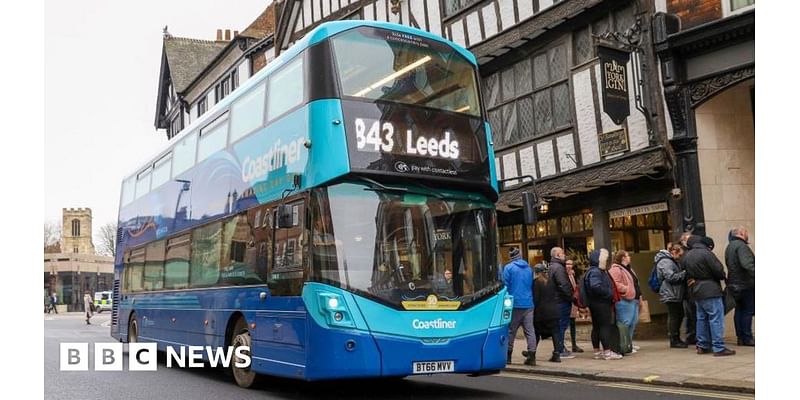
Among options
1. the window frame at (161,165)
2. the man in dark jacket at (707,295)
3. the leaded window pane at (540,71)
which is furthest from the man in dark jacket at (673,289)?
the window frame at (161,165)

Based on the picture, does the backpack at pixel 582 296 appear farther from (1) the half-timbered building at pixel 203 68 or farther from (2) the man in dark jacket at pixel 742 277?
(1) the half-timbered building at pixel 203 68

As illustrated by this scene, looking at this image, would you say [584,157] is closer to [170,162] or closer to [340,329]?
[170,162]

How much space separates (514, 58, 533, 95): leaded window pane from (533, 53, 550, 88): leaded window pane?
0.55ft

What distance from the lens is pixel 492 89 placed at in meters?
18.3

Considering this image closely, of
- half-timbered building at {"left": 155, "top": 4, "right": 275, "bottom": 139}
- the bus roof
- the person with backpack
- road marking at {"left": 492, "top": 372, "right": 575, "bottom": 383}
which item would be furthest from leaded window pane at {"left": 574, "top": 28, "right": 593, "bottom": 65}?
half-timbered building at {"left": 155, "top": 4, "right": 275, "bottom": 139}

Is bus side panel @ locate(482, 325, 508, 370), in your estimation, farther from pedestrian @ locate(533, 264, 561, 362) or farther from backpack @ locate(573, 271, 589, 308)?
backpack @ locate(573, 271, 589, 308)

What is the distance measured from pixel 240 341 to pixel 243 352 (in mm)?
167

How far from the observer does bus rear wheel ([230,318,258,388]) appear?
9891 mm

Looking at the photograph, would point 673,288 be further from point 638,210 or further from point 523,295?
point 638,210

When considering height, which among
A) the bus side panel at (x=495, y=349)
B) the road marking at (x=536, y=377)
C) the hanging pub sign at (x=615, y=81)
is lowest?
the road marking at (x=536, y=377)

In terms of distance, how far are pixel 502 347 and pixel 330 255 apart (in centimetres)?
226

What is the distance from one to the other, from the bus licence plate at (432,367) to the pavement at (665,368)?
2714mm

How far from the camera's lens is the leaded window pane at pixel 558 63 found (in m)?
16.2

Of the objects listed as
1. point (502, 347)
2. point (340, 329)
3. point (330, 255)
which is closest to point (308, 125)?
point (330, 255)
